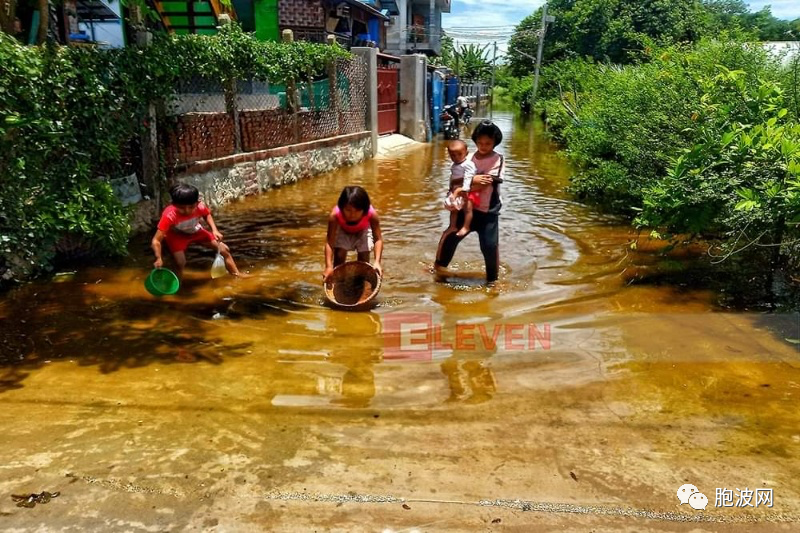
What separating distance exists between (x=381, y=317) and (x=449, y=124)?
18270 mm

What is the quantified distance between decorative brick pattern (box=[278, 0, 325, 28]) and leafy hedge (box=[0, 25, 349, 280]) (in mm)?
14505

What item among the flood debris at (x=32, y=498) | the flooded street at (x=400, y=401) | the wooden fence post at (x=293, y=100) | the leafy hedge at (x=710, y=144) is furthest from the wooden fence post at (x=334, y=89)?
the flood debris at (x=32, y=498)

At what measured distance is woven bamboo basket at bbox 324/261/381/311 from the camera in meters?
5.03

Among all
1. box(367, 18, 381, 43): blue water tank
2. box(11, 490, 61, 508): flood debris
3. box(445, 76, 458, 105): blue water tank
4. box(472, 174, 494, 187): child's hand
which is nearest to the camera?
box(11, 490, 61, 508): flood debris

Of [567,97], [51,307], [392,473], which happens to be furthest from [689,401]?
[567,97]

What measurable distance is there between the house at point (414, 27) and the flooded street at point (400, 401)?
118 ft

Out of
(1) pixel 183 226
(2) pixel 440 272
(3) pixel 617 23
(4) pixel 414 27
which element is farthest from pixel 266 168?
(4) pixel 414 27

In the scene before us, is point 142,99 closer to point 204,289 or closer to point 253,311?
point 204,289

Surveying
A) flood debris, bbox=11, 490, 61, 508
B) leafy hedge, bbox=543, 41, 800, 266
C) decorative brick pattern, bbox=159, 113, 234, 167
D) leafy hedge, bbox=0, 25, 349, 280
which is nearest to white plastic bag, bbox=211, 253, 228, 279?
leafy hedge, bbox=0, 25, 349, 280

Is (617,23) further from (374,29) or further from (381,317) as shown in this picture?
(381,317)

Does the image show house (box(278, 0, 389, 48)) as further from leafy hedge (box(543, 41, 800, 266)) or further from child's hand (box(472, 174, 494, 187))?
child's hand (box(472, 174, 494, 187))

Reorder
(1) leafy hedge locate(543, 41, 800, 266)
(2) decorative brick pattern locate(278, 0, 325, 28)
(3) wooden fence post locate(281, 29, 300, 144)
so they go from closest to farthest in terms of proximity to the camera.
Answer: (1) leafy hedge locate(543, 41, 800, 266) < (3) wooden fence post locate(281, 29, 300, 144) < (2) decorative brick pattern locate(278, 0, 325, 28)

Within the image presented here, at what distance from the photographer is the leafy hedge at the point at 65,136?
15.8ft

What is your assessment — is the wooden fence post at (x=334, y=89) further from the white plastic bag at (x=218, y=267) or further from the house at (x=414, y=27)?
the house at (x=414, y=27)
